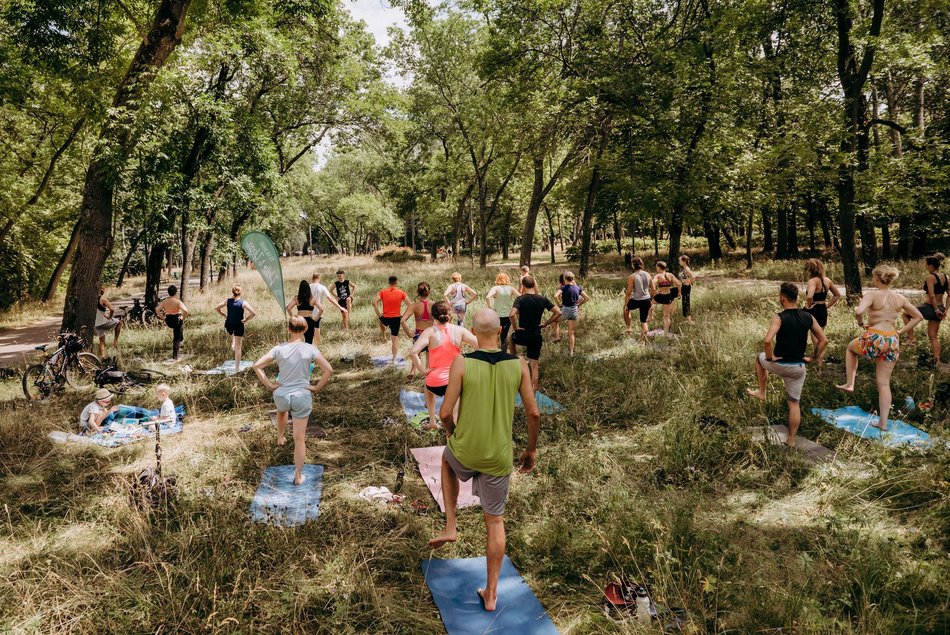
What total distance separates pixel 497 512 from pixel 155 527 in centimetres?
360

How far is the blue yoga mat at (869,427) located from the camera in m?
6.05

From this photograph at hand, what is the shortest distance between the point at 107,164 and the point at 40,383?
478cm

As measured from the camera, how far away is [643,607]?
365cm

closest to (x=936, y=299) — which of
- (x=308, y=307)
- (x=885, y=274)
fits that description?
(x=885, y=274)

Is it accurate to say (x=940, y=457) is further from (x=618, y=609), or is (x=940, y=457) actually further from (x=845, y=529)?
(x=618, y=609)

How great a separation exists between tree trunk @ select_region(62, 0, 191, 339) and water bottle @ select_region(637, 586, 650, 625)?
12.4 meters

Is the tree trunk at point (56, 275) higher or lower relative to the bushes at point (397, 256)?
lower

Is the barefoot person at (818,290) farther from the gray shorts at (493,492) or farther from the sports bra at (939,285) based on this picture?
the gray shorts at (493,492)

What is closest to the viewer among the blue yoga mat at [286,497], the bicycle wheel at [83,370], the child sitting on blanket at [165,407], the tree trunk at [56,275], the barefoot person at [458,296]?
the blue yoga mat at [286,497]

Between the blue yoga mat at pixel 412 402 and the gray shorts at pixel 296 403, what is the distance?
2.49 m

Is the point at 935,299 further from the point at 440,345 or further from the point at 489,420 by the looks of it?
the point at 489,420

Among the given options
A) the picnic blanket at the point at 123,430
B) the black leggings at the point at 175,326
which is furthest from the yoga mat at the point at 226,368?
the picnic blanket at the point at 123,430

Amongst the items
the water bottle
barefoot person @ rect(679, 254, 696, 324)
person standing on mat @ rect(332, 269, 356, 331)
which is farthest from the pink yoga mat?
barefoot person @ rect(679, 254, 696, 324)

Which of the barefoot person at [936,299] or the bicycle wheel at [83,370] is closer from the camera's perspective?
the barefoot person at [936,299]
